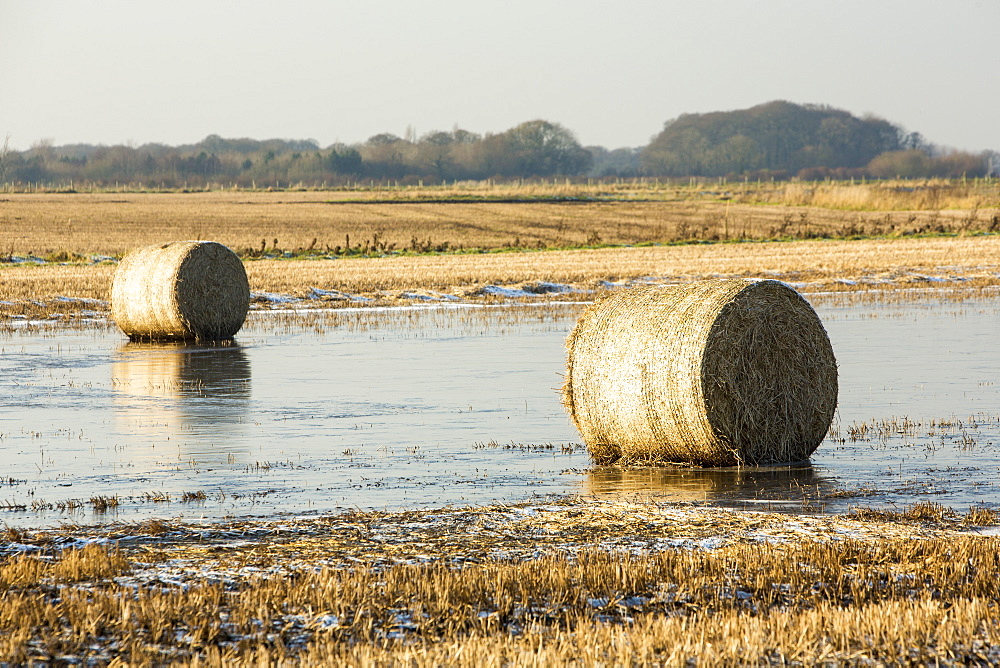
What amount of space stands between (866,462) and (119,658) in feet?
24.2

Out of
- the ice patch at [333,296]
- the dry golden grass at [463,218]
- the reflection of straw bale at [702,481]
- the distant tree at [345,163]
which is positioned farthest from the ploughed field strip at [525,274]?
the distant tree at [345,163]

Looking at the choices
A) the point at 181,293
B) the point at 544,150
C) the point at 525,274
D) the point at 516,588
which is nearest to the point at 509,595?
the point at 516,588

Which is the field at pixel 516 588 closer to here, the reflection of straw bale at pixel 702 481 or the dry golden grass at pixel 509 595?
the dry golden grass at pixel 509 595

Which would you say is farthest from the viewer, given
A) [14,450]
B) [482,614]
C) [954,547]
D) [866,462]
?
[14,450]

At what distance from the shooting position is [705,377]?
1093cm

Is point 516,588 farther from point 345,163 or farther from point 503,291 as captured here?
point 345,163

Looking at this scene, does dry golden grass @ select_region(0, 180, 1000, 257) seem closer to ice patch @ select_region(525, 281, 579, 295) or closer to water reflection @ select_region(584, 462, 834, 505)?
ice patch @ select_region(525, 281, 579, 295)

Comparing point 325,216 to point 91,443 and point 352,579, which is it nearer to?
point 91,443

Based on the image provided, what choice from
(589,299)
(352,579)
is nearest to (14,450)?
(352,579)

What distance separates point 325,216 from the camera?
222 ft

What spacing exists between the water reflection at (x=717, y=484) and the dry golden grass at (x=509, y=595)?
3.50 ft

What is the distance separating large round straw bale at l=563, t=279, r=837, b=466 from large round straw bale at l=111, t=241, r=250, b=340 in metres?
13.1

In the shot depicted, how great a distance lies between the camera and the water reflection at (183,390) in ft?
45.4

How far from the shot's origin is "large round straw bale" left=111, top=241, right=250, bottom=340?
23.3 metres
